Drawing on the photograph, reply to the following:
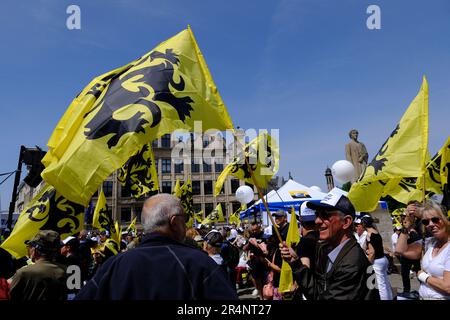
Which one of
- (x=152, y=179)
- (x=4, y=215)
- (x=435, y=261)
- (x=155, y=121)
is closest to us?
(x=435, y=261)

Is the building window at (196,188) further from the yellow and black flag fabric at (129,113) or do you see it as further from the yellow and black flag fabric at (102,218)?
the yellow and black flag fabric at (129,113)

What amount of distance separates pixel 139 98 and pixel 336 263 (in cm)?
281

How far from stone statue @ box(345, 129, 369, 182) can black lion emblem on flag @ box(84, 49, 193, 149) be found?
8.74 meters

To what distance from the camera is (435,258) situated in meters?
3.51

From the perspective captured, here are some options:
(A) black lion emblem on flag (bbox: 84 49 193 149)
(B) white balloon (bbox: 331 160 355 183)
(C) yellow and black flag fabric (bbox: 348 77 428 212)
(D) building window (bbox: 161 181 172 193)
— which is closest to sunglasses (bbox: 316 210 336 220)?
(A) black lion emblem on flag (bbox: 84 49 193 149)

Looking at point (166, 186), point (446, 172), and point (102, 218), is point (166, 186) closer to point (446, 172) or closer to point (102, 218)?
point (102, 218)

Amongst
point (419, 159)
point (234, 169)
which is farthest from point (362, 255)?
point (234, 169)

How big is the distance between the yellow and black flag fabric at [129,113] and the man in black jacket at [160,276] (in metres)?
1.83

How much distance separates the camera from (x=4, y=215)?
66.1 feet

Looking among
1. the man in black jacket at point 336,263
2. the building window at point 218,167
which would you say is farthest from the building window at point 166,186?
the man in black jacket at point 336,263

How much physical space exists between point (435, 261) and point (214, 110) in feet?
9.11

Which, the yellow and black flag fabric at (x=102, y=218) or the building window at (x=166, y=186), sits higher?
the yellow and black flag fabric at (x=102, y=218)

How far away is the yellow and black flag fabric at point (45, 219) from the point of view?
13.7 feet
